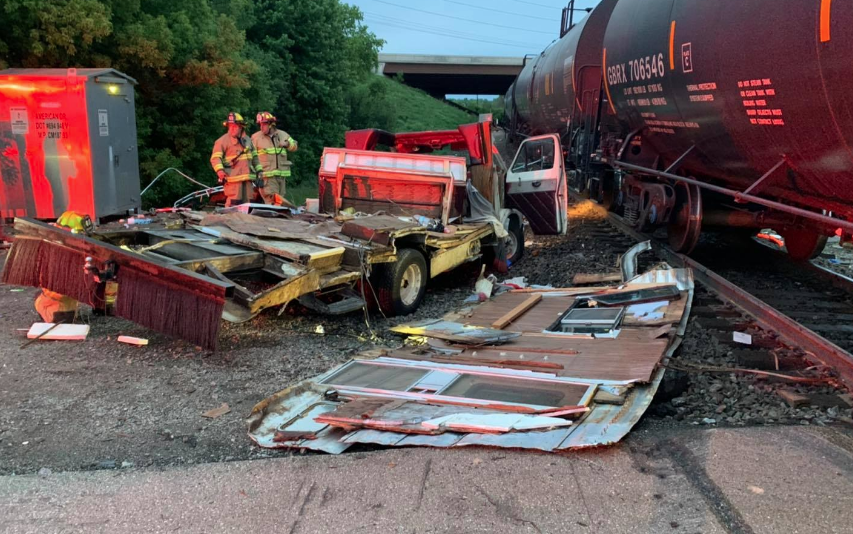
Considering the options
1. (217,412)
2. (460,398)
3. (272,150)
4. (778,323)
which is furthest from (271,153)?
(778,323)

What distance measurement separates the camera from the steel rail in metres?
5.03

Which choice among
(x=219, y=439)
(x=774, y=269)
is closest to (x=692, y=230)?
(x=774, y=269)

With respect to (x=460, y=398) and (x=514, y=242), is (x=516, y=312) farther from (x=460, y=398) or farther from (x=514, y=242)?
(x=514, y=242)

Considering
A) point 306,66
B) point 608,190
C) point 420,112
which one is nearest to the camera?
point 608,190

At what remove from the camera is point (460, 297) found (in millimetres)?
8227

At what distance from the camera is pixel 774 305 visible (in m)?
6.92

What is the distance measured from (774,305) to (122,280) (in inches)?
249

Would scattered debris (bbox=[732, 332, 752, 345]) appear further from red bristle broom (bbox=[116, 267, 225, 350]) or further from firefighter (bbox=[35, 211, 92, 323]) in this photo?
firefighter (bbox=[35, 211, 92, 323])

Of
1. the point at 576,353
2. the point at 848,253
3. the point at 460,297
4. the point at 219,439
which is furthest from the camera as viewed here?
the point at 848,253

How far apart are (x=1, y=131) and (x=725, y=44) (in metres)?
10.1

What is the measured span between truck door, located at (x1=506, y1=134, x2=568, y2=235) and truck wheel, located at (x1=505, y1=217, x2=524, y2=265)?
0.73 ft

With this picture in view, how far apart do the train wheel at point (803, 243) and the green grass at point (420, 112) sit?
30347mm

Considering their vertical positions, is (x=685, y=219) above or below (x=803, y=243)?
above

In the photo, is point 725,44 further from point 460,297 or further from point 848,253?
point 848,253
